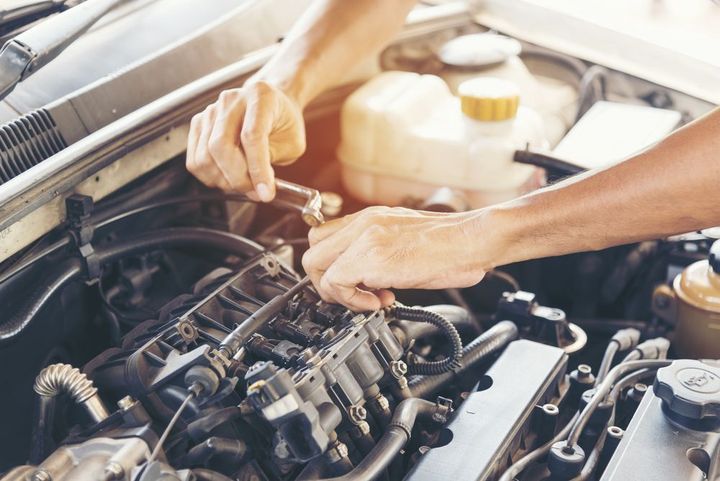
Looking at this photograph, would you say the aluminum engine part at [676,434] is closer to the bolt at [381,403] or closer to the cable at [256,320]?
the bolt at [381,403]

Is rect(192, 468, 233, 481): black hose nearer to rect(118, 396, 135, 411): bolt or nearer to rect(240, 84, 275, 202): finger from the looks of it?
rect(118, 396, 135, 411): bolt

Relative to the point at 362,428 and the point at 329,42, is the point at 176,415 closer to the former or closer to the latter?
the point at 362,428

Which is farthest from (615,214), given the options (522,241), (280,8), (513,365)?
(280,8)

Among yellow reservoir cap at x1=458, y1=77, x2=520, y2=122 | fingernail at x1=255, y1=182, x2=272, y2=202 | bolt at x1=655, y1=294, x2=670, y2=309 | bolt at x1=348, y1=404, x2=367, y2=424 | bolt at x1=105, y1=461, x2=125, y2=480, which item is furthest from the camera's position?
yellow reservoir cap at x1=458, y1=77, x2=520, y2=122

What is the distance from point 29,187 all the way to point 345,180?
0.82m

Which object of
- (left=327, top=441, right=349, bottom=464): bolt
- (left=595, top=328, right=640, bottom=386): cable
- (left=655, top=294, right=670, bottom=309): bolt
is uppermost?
(left=327, top=441, right=349, bottom=464): bolt

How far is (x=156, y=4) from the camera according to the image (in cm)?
163

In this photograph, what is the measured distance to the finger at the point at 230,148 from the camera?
122cm

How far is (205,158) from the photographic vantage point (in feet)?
4.06

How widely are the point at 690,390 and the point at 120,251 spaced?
0.86 metres

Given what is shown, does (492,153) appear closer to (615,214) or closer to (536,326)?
(536,326)

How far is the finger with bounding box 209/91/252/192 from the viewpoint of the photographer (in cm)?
122

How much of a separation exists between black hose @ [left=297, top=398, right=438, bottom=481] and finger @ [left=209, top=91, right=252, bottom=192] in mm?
443

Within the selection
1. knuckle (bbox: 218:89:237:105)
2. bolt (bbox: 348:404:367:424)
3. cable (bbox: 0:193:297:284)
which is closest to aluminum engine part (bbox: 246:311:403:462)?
bolt (bbox: 348:404:367:424)
